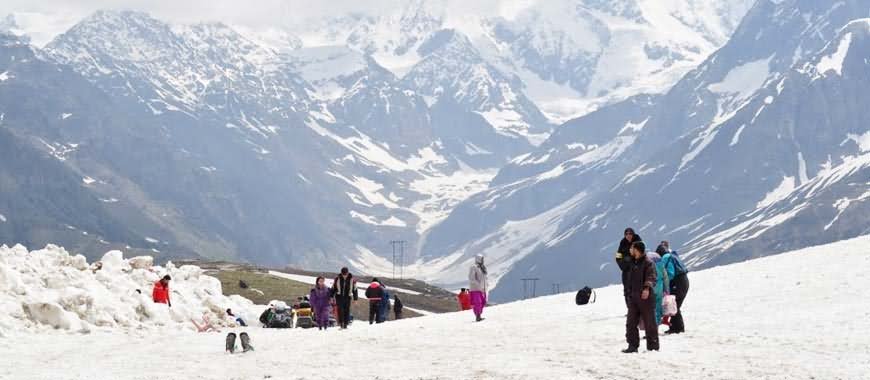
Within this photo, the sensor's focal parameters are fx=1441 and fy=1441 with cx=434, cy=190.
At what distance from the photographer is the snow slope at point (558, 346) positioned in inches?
1259

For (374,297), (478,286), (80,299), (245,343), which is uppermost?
(374,297)

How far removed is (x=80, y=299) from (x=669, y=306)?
2193 cm

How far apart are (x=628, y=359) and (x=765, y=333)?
618 centimetres

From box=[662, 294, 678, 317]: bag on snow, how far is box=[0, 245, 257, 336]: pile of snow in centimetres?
1982

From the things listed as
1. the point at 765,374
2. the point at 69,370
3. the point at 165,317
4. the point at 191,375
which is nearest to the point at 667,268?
the point at 765,374

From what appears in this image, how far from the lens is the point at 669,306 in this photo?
37062 millimetres

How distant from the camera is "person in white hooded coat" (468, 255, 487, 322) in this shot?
1868 inches

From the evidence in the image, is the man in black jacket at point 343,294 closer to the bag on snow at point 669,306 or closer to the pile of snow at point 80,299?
the pile of snow at point 80,299

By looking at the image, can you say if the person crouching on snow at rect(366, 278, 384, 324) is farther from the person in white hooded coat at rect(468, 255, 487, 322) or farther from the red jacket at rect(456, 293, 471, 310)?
the red jacket at rect(456, 293, 471, 310)

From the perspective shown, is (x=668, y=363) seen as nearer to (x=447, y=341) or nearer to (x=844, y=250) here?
(x=447, y=341)

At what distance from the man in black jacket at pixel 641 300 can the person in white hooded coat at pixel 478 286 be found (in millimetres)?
13801

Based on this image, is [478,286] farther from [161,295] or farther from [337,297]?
[161,295]

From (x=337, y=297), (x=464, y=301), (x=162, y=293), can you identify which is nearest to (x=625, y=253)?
(x=337, y=297)

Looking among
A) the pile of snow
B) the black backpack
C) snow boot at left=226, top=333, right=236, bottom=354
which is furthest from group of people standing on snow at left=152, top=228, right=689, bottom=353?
snow boot at left=226, top=333, right=236, bottom=354
